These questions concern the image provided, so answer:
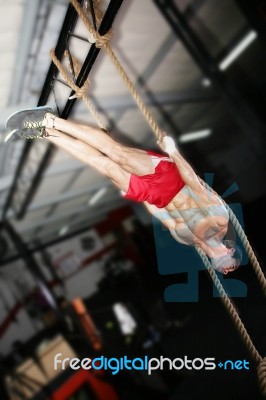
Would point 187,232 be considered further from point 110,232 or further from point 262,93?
point 110,232

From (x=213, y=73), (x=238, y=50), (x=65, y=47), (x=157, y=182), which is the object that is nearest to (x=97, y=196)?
(x=238, y=50)

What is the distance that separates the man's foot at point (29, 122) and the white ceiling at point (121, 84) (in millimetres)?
1546

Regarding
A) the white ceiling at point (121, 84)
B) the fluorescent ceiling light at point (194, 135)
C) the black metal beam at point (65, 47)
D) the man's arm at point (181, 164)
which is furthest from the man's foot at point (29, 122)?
the fluorescent ceiling light at point (194, 135)

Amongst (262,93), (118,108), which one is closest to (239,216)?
(118,108)

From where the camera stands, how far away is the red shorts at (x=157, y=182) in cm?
202

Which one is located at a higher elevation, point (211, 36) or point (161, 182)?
point (211, 36)

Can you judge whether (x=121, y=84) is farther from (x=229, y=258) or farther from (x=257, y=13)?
(x=229, y=258)

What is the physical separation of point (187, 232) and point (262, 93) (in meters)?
6.57

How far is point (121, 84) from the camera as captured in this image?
5516 mm

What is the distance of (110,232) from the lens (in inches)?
461

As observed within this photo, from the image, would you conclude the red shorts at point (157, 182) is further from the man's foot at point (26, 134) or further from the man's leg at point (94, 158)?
the man's foot at point (26, 134)

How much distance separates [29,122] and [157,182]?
3.14ft

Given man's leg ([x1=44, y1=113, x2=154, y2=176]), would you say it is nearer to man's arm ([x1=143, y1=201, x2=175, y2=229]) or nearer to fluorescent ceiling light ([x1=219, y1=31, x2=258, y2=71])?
man's arm ([x1=143, y1=201, x2=175, y2=229])

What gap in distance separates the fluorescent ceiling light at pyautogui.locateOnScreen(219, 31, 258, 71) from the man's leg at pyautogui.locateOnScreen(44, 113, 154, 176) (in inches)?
237
